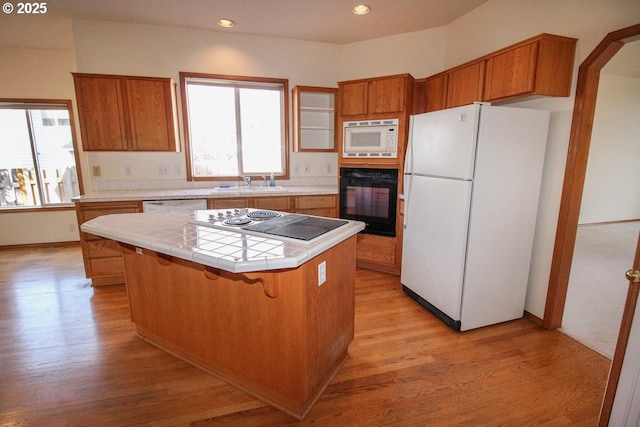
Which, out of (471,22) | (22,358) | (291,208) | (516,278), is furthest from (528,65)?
(22,358)

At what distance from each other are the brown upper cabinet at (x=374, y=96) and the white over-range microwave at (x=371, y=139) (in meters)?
0.12

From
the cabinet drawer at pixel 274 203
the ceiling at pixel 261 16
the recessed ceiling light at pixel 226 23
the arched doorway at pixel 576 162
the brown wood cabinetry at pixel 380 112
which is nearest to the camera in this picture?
the arched doorway at pixel 576 162

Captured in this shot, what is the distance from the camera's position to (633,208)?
600 centimetres

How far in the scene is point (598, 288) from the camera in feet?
10.3

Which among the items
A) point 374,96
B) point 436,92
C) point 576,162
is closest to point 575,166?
point 576,162

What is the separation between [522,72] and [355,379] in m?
2.45

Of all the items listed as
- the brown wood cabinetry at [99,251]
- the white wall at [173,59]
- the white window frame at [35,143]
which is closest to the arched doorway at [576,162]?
the white wall at [173,59]

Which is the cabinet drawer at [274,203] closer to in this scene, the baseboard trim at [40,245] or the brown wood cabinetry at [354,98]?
the brown wood cabinetry at [354,98]

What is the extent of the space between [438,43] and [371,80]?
1.09 metres

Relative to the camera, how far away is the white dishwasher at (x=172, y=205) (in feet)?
10.4

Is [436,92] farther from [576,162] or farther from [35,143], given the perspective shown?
[35,143]

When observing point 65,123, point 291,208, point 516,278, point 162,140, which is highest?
point 65,123

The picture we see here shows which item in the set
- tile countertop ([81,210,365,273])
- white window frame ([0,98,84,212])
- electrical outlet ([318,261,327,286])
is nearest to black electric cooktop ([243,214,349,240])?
tile countertop ([81,210,365,273])

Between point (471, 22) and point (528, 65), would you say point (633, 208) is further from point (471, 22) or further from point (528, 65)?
point (528, 65)
